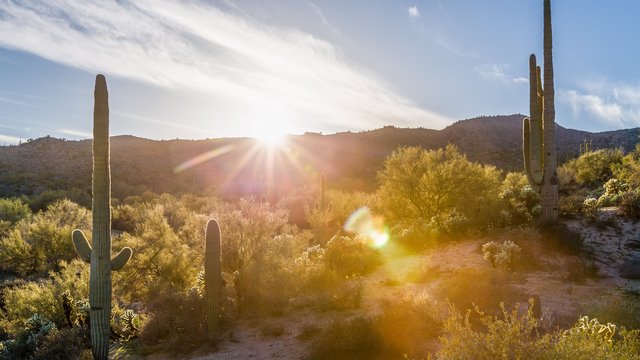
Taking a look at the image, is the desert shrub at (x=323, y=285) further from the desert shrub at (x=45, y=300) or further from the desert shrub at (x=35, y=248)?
the desert shrub at (x=35, y=248)

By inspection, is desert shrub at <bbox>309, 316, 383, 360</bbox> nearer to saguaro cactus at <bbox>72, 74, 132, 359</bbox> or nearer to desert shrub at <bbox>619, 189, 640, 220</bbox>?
saguaro cactus at <bbox>72, 74, 132, 359</bbox>

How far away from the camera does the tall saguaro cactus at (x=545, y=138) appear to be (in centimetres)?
1558

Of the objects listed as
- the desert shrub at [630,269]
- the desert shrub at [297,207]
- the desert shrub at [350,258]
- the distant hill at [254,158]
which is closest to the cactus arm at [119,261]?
the desert shrub at [350,258]

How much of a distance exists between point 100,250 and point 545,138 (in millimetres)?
14666

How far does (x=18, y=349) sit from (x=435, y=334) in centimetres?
1037

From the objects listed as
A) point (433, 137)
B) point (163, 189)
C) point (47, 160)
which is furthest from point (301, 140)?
point (47, 160)

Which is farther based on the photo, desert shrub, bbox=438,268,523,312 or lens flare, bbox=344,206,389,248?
lens flare, bbox=344,206,389,248

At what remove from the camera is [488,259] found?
1410cm

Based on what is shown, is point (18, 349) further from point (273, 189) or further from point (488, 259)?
point (273, 189)

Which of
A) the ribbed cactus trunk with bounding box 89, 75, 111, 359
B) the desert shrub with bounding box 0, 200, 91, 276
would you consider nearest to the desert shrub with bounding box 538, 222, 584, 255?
the ribbed cactus trunk with bounding box 89, 75, 111, 359

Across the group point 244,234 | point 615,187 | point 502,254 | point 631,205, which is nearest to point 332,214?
point 244,234

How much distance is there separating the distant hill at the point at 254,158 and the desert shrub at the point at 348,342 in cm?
3228

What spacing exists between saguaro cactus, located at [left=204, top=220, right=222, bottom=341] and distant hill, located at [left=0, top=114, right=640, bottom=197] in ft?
96.7

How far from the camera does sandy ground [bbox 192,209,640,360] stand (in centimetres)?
975
